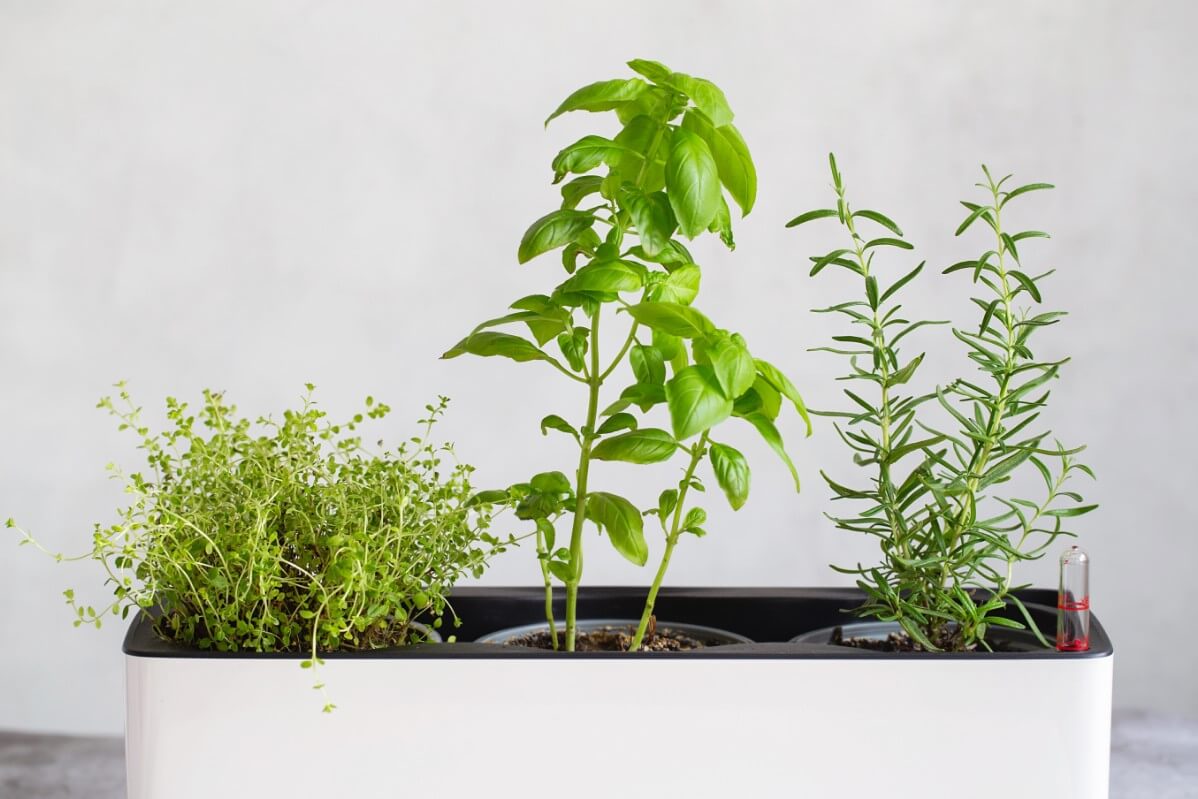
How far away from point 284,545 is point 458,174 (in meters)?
1.38

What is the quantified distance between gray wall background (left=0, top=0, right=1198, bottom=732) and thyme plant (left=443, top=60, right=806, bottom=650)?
122 cm

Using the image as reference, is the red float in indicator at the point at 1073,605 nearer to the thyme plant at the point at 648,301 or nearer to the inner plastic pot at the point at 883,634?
the inner plastic pot at the point at 883,634

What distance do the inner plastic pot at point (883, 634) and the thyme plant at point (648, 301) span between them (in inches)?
5.9

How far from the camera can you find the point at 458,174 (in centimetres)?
225

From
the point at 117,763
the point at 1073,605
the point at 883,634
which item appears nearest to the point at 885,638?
the point at 883,634

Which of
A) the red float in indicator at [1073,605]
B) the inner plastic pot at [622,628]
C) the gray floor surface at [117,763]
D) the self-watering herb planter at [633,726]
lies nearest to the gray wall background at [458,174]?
the gray floor surface at [117,763]

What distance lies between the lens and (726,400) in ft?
2.97

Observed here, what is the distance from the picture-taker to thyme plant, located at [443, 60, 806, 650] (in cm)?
93

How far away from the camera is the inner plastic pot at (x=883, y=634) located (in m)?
1.03

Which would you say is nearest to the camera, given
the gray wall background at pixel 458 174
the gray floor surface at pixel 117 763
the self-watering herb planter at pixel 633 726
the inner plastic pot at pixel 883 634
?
the self-watering herb planter at pixel 633 726

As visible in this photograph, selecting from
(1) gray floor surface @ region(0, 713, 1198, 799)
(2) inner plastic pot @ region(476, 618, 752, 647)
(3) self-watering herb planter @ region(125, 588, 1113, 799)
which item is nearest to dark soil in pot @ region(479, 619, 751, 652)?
(2) inner plastic pot @ region(476, 618, 752, 647)

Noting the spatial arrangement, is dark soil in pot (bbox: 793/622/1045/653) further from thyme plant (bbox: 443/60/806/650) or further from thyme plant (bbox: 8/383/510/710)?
thyme plant (bbox: 8/383/510/710)

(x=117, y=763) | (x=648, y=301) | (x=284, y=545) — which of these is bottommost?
(x=117, y=763)

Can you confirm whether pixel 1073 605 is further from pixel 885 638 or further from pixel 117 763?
pixel 117 763
